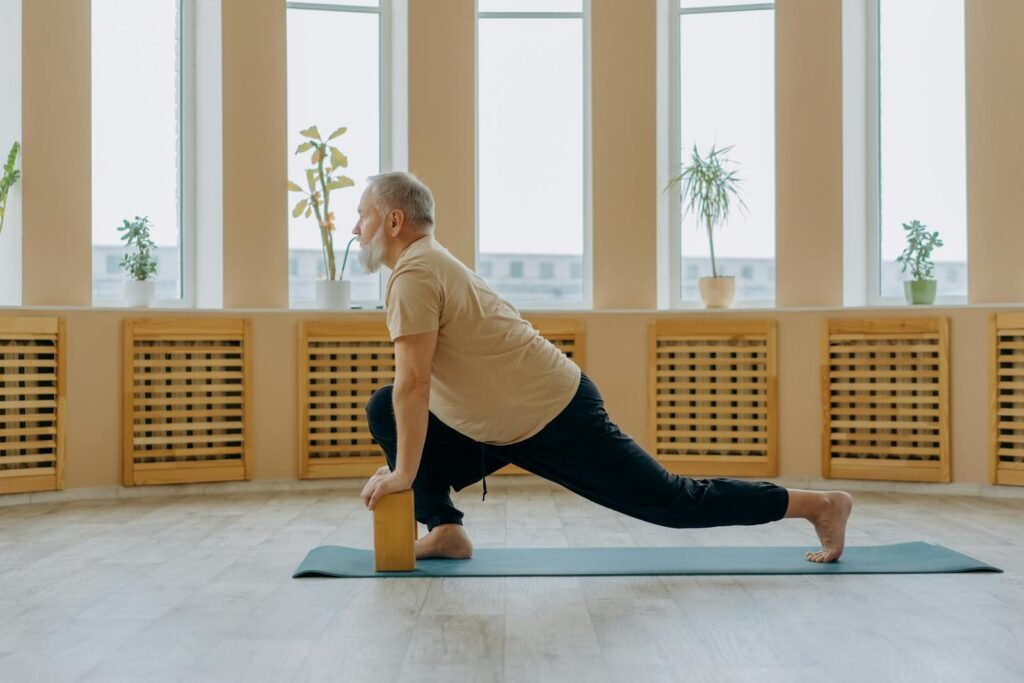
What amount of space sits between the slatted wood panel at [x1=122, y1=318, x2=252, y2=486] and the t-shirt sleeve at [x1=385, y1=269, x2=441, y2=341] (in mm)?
2347

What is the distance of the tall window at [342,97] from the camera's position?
18.0 ft

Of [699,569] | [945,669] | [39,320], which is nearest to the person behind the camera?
[945,669]

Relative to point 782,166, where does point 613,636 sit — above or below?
below

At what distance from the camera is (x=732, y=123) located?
561 centimetres

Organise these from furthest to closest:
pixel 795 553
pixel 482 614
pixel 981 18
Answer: pixel 981 18, pixel 795 553, pixel 482 614

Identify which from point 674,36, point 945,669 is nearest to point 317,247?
point 674,36

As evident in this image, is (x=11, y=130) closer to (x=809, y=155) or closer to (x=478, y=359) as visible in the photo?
(x=478, y=359)

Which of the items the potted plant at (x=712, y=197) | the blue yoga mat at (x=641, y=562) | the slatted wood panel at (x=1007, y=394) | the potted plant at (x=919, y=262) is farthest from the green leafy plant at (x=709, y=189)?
the blue yoga mat at (x=641, y=562)

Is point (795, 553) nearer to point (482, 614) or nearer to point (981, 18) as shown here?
point (482, 614)

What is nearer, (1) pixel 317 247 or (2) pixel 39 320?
(2) pixel 39 320

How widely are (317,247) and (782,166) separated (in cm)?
246

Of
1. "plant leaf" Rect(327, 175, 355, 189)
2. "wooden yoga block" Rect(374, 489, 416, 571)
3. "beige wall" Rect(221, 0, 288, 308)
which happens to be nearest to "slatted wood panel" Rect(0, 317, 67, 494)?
"beige wall" Rect(221, 0, 288, 308)

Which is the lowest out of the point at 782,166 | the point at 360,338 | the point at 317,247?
the point at 360,338

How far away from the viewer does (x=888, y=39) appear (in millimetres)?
5480
